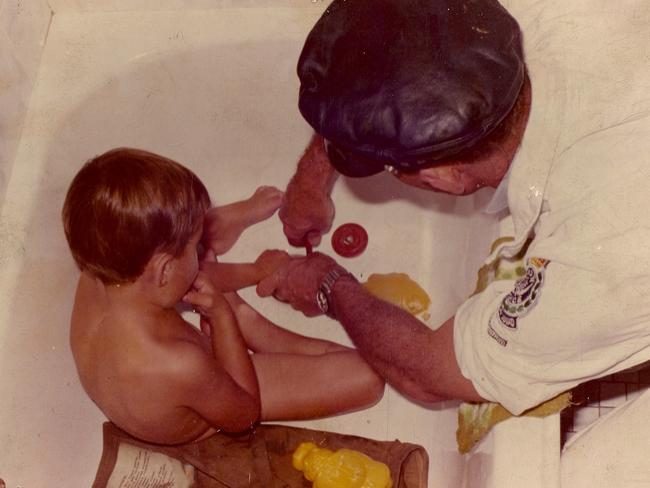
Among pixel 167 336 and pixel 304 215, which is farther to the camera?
pixel 304 215

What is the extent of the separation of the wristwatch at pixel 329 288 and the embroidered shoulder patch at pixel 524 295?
0.39m

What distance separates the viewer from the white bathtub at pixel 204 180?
109 centimetres

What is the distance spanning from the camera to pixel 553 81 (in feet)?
2.99

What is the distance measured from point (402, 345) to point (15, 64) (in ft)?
2.33

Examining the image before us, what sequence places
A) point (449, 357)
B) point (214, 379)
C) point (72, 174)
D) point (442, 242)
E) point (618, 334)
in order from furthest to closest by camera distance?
point (442, 242), point (72, 174), point (214, 379), point (449, 357), point (618, 334)

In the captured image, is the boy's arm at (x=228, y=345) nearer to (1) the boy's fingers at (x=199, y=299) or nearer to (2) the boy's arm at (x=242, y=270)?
(1) the boy's fingers at (x=199, y=299)

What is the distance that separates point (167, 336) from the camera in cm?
110

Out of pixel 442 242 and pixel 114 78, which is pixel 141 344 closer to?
pixel 114 78

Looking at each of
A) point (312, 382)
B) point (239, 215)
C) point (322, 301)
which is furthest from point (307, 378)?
point (239, 215)

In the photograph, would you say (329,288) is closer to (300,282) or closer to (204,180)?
(300,282)

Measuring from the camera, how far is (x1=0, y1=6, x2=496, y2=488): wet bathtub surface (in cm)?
112

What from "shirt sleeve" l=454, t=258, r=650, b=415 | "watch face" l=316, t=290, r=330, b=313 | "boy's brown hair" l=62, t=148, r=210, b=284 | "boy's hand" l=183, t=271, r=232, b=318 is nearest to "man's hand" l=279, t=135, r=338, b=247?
"watch face" l=316, t=290, r=330, b=313

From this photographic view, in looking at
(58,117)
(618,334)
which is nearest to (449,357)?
(618,334)

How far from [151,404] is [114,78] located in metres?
0.52
